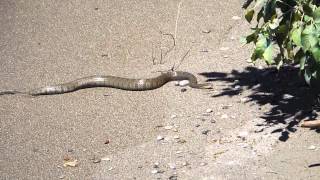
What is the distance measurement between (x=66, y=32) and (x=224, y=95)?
3900 mm

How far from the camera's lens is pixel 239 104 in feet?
28.2

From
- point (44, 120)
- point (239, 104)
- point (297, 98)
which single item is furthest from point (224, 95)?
point (44, 120)

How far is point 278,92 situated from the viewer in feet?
28.5

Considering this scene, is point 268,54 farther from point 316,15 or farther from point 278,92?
point 278,92

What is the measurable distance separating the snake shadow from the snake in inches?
19.0

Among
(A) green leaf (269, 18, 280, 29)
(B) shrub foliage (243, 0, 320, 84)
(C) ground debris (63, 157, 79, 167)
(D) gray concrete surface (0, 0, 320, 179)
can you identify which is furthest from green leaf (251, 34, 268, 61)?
(C) ground debris (63, 157, 79, 167)

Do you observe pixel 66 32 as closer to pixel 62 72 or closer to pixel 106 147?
pixel 62 72

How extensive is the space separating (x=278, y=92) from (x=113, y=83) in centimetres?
249

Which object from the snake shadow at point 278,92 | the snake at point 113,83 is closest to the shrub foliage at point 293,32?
the snake shadow at point 278,92

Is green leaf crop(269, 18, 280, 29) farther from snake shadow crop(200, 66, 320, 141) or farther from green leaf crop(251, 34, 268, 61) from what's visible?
snake shadow crop(200, 66, 320, 141)

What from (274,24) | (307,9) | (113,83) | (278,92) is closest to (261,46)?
(274,24)

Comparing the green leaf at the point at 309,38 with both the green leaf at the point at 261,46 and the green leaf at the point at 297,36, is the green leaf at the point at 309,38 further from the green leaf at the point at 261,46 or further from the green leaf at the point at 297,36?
the green leaf at the point at 261,46

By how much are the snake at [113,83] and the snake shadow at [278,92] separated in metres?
0.48

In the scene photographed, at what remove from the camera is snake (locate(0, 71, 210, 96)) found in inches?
377
